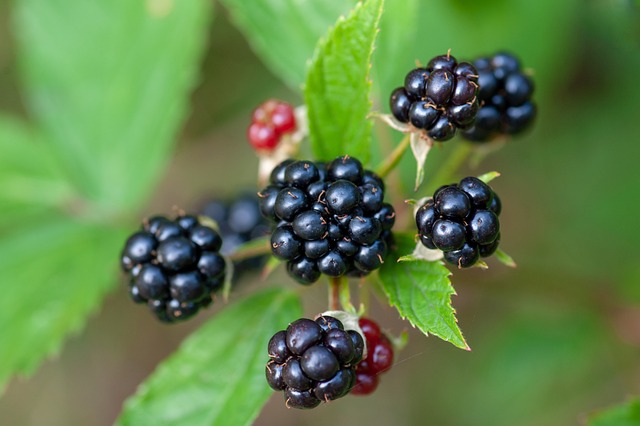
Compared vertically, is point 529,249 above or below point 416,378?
above

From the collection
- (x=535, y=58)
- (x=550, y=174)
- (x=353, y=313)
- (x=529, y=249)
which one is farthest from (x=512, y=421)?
(x=353, y=313)

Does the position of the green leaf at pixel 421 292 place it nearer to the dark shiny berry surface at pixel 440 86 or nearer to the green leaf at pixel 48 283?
the dark shiny berry surface at pixel 440 86

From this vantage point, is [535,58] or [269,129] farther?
[535,58]

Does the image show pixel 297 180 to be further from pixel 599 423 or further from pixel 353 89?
pixel 599 423

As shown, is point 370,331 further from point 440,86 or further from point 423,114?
point 440,86

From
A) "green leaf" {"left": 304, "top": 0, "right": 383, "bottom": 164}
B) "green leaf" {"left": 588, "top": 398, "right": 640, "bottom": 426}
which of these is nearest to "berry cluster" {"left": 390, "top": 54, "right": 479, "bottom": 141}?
"green leaf" {"left": 304, "top": 0, "right": 383, "bottom": 164}
